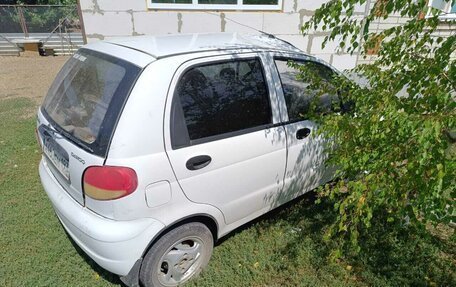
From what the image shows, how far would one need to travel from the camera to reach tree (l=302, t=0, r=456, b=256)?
1440 mm

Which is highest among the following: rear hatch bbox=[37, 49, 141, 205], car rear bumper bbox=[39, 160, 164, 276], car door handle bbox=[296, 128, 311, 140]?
rear hatch bbox=[37, 49, 141, 205]

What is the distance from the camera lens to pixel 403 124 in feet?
4.86

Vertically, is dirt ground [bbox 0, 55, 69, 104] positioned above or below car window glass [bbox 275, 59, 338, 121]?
below

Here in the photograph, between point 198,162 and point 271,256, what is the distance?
48.5 inches

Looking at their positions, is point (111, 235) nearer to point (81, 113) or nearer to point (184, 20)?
point (81, 113)

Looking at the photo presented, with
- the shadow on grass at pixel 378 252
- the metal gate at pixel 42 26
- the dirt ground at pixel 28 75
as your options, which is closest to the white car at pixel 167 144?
the shadow on grass at pixel 378 252

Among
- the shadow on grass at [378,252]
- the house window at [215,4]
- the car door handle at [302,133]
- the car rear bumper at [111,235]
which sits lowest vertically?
the shadow on grass at [378,252]

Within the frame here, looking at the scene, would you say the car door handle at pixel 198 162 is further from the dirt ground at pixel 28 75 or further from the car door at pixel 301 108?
the dirt ground at pixel 28 75

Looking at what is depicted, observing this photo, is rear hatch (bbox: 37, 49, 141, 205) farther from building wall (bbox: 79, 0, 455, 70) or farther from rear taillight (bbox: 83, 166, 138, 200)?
building wall (bbox: 79, 0, 455, 70)

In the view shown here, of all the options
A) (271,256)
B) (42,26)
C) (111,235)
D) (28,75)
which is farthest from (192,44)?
(42,26)

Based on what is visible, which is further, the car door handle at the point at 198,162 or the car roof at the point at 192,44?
the car roof at the point at 192,44

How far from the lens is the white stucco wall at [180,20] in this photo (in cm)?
503

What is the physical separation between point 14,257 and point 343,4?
10.3ft

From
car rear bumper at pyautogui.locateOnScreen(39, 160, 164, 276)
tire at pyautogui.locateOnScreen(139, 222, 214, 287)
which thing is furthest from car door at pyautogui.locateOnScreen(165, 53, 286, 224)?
car rear bumper at pyautogui.locateOnScreen(39, 160, 164, 276)
